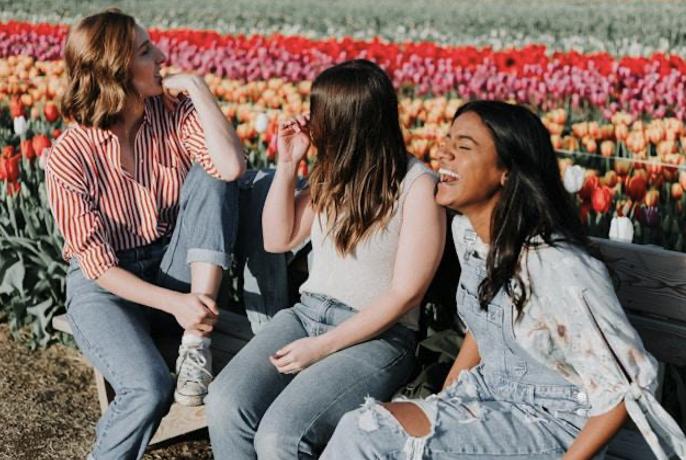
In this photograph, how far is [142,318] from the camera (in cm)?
315

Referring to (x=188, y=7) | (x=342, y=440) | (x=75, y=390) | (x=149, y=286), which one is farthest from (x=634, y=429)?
(x=188, y=7)

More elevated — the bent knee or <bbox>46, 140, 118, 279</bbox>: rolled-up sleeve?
<bbox>46, 140, 118, 279</bbox>: rolled-up sleeve

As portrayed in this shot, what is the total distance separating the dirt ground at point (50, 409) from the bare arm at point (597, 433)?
1.74m

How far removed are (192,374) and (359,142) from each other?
85cm

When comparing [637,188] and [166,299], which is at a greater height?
[637,188]

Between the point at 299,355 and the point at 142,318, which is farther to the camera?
the point at 142,318

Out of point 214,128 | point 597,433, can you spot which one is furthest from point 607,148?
point 597,433

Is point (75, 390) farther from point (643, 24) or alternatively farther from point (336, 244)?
point (643, 24)

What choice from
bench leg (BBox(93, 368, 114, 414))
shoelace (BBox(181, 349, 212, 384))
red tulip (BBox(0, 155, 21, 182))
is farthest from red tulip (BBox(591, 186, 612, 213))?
red tulip (BBox(0, 155, 21, 182))

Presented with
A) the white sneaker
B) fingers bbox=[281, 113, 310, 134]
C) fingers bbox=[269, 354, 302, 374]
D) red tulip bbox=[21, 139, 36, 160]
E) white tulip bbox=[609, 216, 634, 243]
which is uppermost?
fingers bbox=[281, 113, 310, 134]

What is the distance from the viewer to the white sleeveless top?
110 inches

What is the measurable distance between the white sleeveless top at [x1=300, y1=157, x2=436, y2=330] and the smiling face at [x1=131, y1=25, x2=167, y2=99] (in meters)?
0.79

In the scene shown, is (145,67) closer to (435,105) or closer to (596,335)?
(596,335)

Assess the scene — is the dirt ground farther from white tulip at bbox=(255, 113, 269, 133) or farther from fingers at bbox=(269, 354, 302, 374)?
white tulip at bbox=(255, 113, 269, 133)
